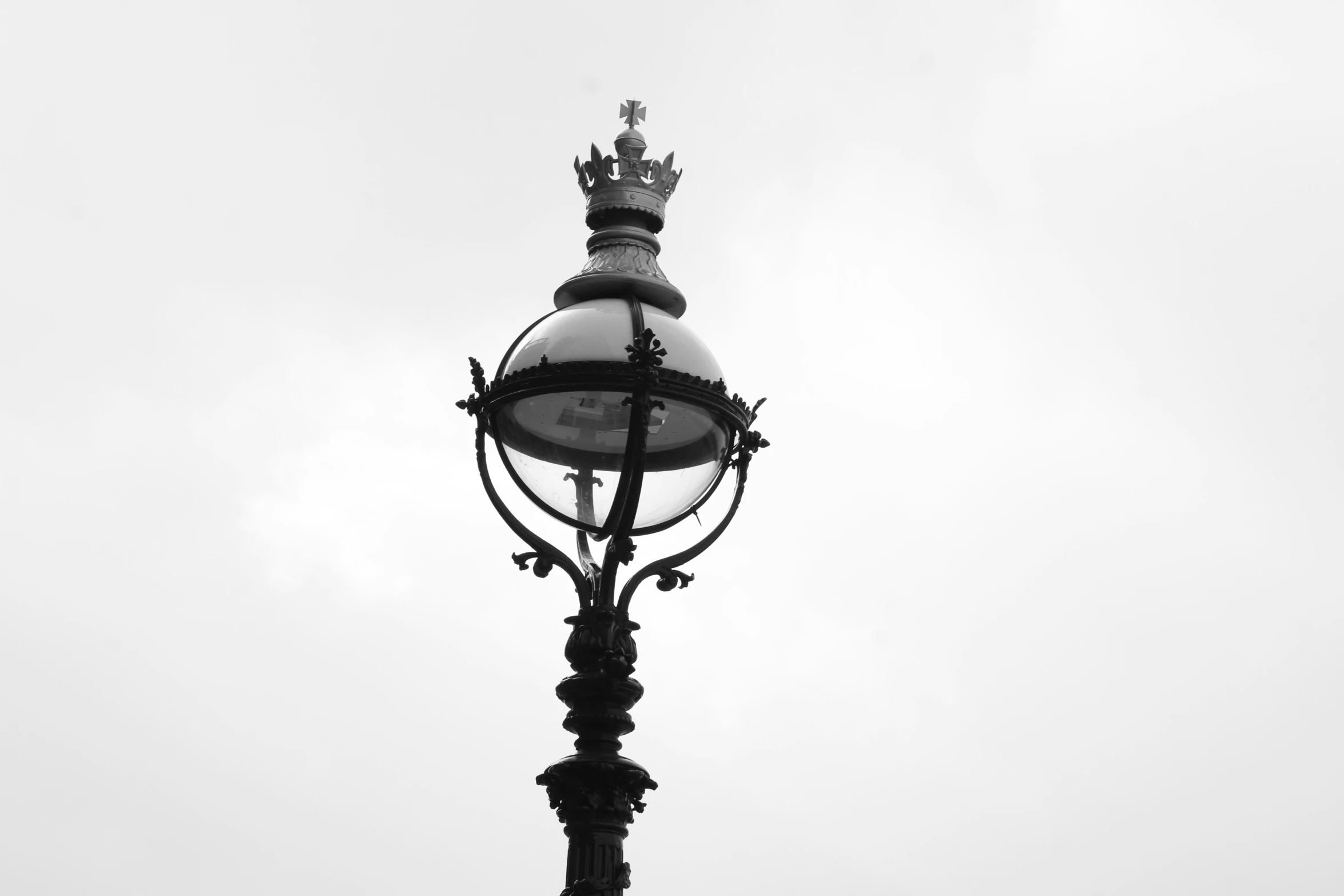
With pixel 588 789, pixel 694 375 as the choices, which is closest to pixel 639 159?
pixel 694 375

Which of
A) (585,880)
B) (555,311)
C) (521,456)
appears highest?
(555,311)

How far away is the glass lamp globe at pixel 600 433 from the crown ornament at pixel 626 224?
0.21m

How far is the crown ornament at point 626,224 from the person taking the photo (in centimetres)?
686

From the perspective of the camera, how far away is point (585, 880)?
5805mm

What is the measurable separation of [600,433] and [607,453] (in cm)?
8

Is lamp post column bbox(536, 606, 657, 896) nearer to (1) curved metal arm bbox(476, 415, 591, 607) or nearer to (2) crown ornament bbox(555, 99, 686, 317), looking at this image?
(1) curved metal arm bbox(476, 415, 591, 607)

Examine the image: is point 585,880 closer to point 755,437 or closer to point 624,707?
point 624,707

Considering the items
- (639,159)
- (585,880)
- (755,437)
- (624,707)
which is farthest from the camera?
(639,159)

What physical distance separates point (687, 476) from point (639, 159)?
1408 millimetres

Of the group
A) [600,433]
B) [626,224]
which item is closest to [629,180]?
[626,224]

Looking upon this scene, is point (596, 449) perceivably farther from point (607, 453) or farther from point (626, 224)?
point (626, 224)

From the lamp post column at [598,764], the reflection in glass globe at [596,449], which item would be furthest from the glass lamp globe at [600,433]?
the lamp post column at [598,764]

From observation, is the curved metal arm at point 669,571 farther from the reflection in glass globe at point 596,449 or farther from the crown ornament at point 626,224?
the crown ornament at point 626,224

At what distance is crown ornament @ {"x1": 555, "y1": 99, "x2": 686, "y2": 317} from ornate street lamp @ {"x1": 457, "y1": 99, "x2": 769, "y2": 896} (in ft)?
0.04
